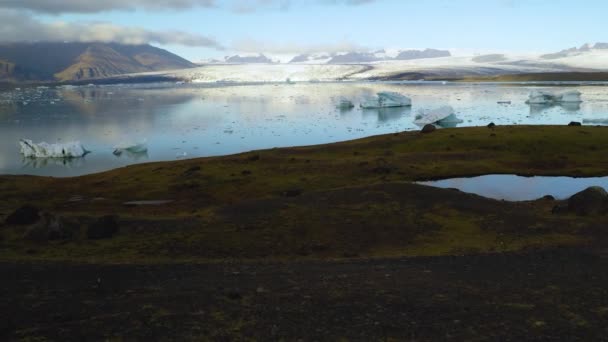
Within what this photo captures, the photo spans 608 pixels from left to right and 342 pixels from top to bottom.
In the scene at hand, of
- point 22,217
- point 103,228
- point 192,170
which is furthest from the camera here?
point 192,170

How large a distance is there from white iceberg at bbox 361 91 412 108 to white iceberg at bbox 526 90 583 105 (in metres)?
18.9

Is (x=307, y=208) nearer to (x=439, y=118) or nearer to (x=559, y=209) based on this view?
(x=559, y=209)

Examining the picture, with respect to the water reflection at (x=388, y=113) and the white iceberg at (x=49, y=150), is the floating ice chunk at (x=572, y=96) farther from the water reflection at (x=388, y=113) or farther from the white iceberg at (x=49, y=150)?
the white iceberg at (x=49, y=150)

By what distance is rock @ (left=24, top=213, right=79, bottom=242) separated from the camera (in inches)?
664

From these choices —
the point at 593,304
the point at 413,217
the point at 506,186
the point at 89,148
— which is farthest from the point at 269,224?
the point at 89,148

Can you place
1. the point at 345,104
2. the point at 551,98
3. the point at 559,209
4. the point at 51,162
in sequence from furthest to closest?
the point at 551,98 < the point at 345,104 < the point at 51,162 < the point at 559,209

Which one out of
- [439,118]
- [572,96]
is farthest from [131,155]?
[572,96]

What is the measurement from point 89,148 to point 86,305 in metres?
40.3

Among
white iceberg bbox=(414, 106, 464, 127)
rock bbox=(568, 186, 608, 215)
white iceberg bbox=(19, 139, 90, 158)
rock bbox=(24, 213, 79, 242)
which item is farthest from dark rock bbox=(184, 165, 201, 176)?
white iceberg bbox=(414, 106, 464, 127)

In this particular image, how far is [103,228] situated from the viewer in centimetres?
1733

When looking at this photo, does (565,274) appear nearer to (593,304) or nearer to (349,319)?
(593,304)

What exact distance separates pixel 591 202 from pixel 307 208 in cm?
975

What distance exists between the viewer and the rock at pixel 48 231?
1686 centimetres

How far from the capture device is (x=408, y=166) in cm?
3095
